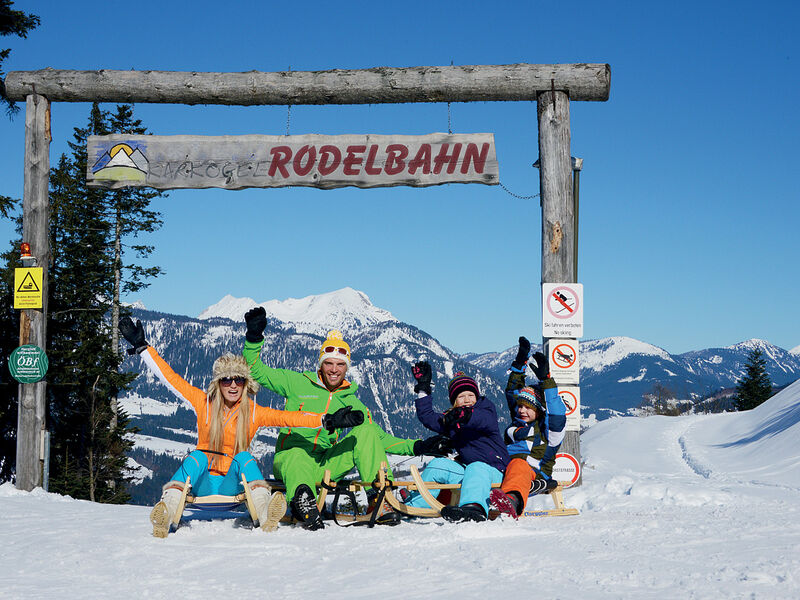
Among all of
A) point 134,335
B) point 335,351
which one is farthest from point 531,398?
point 134,335

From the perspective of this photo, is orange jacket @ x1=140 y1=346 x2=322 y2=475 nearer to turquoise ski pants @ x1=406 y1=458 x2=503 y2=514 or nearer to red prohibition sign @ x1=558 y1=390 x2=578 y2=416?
turquoise ski pants @ x1=406 y1=458 x2=503 y2=514

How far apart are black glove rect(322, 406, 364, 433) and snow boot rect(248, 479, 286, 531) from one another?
2.15 ft

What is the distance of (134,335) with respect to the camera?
6.59 m

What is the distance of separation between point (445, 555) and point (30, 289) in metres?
6.93

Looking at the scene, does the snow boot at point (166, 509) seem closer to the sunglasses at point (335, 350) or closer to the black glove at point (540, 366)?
the sunglasses at point (335, 350)

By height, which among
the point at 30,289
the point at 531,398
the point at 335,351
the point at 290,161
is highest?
the point at 290,161

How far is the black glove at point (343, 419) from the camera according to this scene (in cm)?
600

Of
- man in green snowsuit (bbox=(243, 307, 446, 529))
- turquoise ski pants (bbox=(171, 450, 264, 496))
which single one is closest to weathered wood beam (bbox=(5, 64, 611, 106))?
man in green snowsuit (bbox=(243, 307, 446, 529))

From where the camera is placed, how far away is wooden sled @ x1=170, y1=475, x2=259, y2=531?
5.88 meters

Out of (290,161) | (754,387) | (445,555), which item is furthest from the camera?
(754,387)

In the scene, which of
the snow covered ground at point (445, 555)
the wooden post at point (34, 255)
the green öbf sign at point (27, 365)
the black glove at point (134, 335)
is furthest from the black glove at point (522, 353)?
the wooden post at point (34, 255)

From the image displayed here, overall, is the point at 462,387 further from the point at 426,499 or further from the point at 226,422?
the point at 226,422

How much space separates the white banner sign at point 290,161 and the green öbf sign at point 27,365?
2.30m

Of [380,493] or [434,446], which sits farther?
[434,446]
